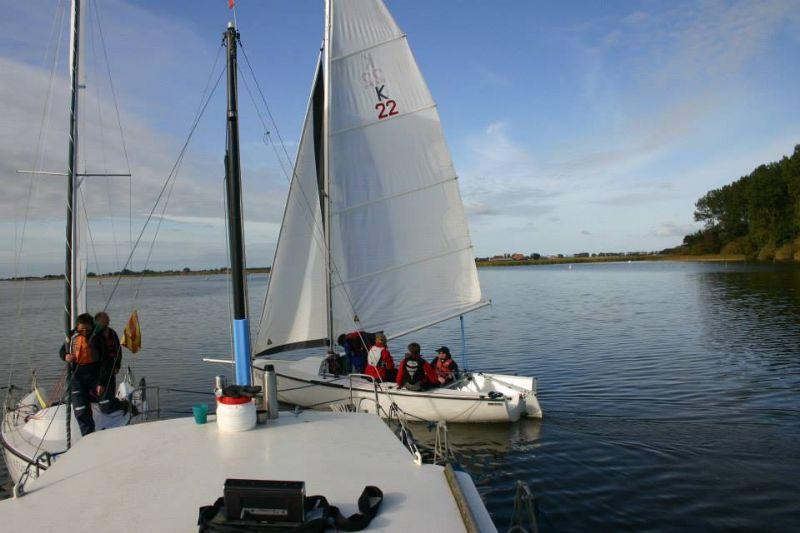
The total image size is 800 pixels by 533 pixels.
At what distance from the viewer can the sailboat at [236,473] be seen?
508 cm

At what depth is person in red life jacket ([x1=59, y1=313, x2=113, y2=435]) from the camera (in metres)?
10.1

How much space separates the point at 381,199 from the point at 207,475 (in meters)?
11.6

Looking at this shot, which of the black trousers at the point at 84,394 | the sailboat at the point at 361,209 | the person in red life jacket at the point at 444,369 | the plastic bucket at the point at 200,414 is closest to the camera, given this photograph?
the plastic bucket at the point at 200,414

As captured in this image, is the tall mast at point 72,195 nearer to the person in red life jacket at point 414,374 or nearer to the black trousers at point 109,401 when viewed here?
the black trousers at point 109,401

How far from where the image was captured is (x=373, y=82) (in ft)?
54.0

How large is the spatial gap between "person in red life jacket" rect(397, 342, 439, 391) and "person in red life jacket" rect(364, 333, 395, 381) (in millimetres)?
673

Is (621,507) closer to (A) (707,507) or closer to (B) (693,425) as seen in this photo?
(A) (707,507)

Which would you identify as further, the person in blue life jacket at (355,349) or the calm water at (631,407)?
the person in blue life jacket at (355,349)

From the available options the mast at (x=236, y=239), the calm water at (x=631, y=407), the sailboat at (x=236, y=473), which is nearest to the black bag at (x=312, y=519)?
the sailboat at (x=236, y=473)

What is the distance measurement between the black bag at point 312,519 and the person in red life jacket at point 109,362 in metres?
6.58

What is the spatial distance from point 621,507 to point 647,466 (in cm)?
207

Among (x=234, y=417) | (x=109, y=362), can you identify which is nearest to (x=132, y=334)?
(x=109, y=362)

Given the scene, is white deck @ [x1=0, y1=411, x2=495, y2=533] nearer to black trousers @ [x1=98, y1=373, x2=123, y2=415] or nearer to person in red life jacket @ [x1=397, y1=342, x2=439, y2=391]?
black trousers @ [x1=98, y1=373, x2=123, y2=415]

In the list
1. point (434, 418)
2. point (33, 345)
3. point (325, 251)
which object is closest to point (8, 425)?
point (325, 251)
